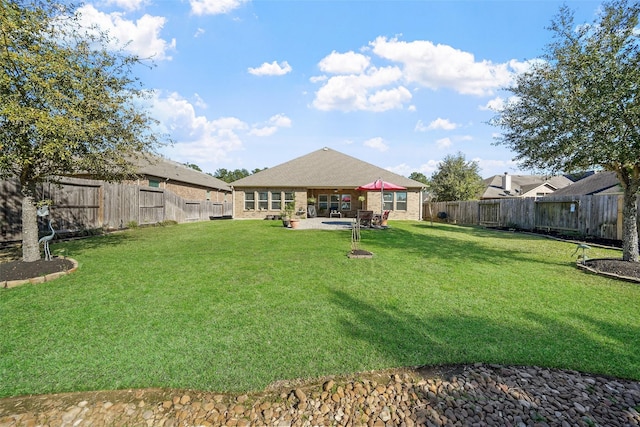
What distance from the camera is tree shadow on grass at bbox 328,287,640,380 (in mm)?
3016

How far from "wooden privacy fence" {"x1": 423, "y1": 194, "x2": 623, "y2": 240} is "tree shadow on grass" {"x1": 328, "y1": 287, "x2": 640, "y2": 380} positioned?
1042cm

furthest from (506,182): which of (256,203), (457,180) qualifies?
(256,203)

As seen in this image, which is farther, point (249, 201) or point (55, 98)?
point (249, 201)

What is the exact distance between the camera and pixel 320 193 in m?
23.4

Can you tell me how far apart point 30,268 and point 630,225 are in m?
13.4

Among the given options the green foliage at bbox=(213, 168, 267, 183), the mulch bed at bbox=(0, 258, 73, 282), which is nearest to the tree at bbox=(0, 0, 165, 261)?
the mulch bed at bbox=(0, 258, 73, 282)

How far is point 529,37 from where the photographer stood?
862 cm

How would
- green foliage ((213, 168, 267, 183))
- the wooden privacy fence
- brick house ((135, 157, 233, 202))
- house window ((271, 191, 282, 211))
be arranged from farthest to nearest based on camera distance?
green foliage ((213, 168, 267, 183)), house window ((271, 191, 282, 211)), brick house ((135, 157, 233, 202)), the wooden privacy fence

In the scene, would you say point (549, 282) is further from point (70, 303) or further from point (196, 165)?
point (196, 165)

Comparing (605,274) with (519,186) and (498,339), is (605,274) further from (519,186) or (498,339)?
(519,186)

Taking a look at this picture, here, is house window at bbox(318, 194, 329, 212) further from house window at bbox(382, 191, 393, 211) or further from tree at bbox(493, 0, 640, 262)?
tree at bbox(493, 0, 640, 262)

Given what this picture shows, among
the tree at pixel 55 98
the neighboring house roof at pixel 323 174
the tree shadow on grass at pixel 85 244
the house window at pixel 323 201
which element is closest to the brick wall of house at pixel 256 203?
the neighboring house roof at pixel 323 174

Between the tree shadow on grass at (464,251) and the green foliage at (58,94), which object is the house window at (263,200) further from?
the green foliage at (58,94)

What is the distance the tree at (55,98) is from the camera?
5.20 m
